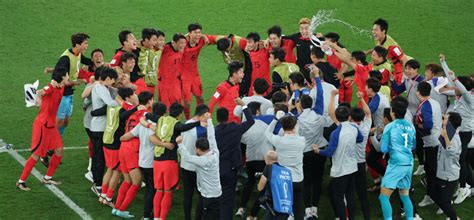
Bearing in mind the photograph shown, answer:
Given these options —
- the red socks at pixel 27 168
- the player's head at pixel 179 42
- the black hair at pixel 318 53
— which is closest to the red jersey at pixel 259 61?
the player's head at pixel 179 42

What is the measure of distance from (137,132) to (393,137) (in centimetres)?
355

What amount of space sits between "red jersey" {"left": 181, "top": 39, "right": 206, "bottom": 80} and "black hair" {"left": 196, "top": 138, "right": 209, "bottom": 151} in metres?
4.84

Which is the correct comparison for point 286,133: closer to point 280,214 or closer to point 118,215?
point 280,214

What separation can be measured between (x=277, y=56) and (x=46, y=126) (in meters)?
3.94

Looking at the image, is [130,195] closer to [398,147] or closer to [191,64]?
[398,147]

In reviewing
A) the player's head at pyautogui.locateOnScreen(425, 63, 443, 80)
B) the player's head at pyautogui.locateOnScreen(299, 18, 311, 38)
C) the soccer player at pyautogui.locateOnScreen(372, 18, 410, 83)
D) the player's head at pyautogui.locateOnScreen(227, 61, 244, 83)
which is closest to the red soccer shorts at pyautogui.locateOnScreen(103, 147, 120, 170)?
the player's head at pyautogui.locateOnScreen(227, 61, 244, 83)

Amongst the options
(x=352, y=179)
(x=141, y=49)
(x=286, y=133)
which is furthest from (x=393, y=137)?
(x=141, y=49)

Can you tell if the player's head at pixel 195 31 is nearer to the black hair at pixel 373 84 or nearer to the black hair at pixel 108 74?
the black hair at pixel 108 74

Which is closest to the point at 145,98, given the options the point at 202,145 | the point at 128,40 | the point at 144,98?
the point at 144,98

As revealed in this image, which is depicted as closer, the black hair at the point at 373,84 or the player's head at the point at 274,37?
the black hair at the point at 373,84

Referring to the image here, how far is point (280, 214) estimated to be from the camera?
37.1 feet

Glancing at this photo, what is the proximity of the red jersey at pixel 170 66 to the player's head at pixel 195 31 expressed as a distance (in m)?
0.37

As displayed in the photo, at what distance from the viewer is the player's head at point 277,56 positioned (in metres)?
14.7

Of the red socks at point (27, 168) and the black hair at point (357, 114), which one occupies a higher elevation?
the black hair at point (357, 114)
